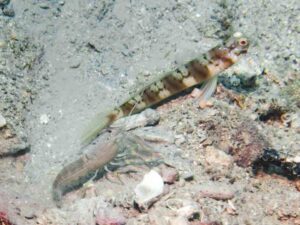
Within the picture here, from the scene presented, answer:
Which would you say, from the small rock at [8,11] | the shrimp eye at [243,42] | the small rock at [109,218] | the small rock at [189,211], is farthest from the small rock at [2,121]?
the shrimp eye at [243,42]

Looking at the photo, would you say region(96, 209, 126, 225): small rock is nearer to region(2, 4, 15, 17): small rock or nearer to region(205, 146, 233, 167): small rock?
region(205, 146, 233, 167): small rock

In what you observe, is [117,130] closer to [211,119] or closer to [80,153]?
[80,153]

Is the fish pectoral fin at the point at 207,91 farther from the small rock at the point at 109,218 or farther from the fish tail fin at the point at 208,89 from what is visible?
the small rock at the point at 109,218

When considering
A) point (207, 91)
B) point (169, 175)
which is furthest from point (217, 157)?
point (207, 91)

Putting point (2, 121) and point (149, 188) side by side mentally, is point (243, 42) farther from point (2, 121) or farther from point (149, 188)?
point (2, 121)

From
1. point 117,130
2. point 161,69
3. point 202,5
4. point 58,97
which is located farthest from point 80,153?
point 202,5

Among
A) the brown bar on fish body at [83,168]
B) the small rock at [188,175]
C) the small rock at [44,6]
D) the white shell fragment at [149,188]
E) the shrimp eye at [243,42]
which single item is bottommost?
the brown bar on fish body at [83,168]

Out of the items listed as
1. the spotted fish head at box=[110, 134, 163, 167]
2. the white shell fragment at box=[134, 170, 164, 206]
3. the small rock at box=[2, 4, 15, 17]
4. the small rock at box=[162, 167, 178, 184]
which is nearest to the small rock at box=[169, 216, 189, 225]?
the white shell fragment at box=[134, 170, 164, 206]

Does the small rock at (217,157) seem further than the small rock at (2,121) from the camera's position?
No
